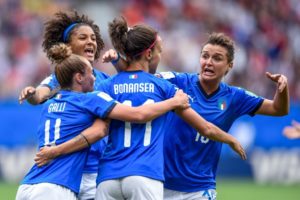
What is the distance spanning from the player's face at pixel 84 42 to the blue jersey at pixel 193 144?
78 centimetres

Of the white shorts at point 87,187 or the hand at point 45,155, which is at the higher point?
the hand at point 45,155

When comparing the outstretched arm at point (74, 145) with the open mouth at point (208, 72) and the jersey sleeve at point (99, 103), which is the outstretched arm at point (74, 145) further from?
the open mouth at point (208, 72)

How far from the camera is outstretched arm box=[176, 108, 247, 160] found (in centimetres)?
748

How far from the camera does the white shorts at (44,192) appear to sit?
23.1ft

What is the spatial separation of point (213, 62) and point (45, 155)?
80.4 inches

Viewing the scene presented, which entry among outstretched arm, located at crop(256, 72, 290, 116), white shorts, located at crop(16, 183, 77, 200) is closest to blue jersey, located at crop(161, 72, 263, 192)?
outstretched arm, located at crop(256, 72, 290, 116)

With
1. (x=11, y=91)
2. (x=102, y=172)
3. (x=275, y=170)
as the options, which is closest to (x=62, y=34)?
(x=102, y=172)

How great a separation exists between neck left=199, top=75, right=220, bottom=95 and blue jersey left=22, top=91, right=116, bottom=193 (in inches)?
57.8

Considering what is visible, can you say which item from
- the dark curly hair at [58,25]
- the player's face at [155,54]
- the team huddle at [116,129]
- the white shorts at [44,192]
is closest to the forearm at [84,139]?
the team huddle at [116,129]

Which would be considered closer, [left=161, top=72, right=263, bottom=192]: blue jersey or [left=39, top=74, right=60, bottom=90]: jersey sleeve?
[left=161, top=72, right=263, bottom=192]: blue jersey

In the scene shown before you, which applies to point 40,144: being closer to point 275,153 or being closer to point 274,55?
point 275,153

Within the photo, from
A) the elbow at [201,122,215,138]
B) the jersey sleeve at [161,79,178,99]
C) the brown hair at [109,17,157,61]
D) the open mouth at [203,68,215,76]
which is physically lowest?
the elbow at [201,122,215,138]

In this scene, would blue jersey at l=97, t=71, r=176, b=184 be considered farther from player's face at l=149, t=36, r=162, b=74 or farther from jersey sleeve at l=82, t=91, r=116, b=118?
player's face at l=149, t=36, r=162, b=74

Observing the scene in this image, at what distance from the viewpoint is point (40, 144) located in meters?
7.33
